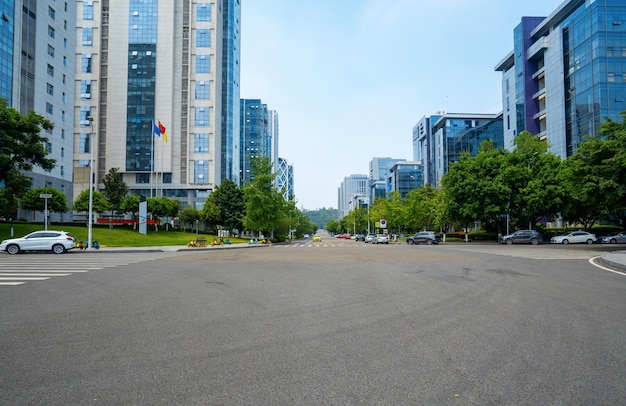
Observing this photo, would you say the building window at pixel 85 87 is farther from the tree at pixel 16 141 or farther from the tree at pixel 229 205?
the tree at pixel 16 141

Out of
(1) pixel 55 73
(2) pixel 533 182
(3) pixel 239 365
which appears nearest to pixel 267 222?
(2) pixel 533 182

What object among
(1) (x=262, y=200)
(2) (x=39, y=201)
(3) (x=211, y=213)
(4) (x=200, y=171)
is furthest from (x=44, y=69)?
(1) (x=262, y=200)

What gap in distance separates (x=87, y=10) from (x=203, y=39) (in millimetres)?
25563

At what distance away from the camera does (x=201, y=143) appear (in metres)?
87.5

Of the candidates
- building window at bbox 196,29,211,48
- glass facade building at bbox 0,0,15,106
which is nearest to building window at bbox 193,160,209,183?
building window at bbox 196,29,211,48

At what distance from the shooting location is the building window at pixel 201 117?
→ 8762cm

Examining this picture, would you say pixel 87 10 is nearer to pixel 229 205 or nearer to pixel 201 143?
pixel 201 143

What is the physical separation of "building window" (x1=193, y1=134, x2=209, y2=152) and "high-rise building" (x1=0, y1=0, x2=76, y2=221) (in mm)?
25323

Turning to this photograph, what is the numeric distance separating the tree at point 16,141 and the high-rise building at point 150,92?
51.3 metres

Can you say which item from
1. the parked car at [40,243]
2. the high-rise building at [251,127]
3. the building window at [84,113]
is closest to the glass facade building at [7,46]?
the building window at [84,113]

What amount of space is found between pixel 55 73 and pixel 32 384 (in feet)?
236

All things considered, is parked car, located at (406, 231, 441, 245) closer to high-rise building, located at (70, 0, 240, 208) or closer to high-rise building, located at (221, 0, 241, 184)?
high-rise building, located at (70, 0, 240, 208)

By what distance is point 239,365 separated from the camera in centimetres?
443

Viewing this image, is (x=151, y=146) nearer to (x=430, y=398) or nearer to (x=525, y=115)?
(x=525, y=115)
